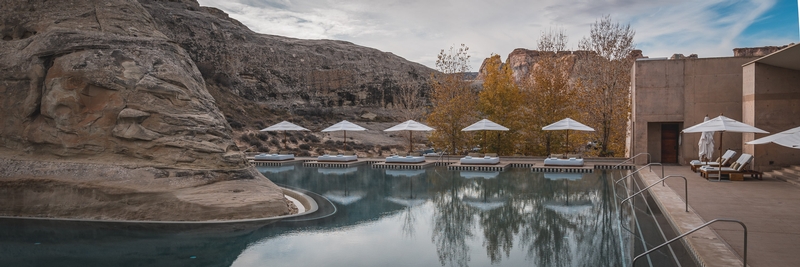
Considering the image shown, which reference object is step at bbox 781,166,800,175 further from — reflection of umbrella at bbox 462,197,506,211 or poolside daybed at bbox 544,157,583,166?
reflection of umbrella at bbox 462,197,506,211

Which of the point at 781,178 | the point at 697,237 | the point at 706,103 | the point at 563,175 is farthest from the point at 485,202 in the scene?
the point at 706,103

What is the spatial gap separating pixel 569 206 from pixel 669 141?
9219 millimetres

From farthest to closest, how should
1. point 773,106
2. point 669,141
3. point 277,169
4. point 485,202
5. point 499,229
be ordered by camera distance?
1. point 277,169
2. point 669,141
3. point 773,106
4. point 485,202
5. point 499,229

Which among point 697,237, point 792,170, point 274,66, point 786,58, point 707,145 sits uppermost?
point 274,66

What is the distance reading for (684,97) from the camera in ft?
53.3

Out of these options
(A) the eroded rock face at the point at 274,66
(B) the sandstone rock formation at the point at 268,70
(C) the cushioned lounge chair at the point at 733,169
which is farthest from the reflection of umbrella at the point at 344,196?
(A) the eroded rock face at the point at 274,66

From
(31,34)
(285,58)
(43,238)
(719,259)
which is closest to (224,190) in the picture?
(43,238)

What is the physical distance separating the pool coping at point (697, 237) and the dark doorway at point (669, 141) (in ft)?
27.9

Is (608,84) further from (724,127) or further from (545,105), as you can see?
(724,127)

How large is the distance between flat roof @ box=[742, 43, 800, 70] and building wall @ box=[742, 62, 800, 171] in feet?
0.91

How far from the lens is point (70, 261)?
6.79 meters

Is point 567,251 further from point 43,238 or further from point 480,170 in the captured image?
point 480,170

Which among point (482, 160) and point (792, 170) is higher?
point (792, 170)

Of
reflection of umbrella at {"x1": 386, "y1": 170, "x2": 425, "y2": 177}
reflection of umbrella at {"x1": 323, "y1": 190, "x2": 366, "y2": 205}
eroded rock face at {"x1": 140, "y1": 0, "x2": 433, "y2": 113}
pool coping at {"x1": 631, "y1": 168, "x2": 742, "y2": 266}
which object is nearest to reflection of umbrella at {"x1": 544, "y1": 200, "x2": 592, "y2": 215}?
pool coping at {"x1": 631, "y1": 168, "x2": 742, "y2": 266}
